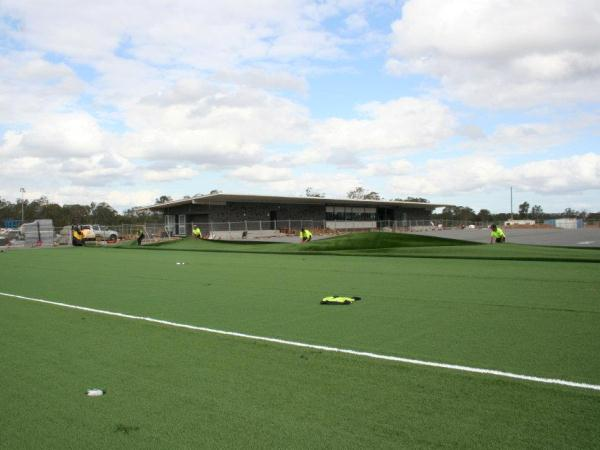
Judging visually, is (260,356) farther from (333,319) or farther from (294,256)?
(294,256)

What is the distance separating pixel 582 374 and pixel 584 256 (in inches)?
463

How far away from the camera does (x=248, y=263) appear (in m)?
17.2

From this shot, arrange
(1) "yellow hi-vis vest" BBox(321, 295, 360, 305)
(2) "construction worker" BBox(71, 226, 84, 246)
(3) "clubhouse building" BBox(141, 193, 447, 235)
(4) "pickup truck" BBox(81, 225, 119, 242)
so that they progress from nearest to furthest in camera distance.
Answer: (1) "yellow hi-vis vest" BBox(321, 295, 360, 305) < (2) "construction worker" BBox(71, 226, 84, 246) < (4) "pickup truck" BBox(81, 225, 119, 242) < (3) "clubhouse building" BBox(141, 193, 447, 235)

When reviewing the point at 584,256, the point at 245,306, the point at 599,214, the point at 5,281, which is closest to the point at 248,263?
the point at 5,281

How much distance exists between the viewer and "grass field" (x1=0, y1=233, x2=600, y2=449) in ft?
12.0

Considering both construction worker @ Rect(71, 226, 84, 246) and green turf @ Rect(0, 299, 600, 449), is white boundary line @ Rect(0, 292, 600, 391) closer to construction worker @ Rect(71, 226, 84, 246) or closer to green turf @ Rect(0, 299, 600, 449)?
green turf @ Rect(0, 299, 600, 449)

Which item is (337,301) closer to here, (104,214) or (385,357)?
(385,357)

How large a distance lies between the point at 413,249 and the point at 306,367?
14114 mm

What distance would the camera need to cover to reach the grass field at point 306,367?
3.66 metres

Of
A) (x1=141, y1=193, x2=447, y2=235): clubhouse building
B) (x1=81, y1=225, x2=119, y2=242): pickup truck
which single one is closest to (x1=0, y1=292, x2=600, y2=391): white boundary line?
(x1=141, y1=193, x2=447, y2=235): clubhouse building

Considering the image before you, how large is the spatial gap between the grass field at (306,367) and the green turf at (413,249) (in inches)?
196

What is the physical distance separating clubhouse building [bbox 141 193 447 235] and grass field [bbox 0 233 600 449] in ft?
124

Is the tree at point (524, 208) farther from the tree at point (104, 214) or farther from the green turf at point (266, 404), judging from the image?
the green turf at point (266, 404)

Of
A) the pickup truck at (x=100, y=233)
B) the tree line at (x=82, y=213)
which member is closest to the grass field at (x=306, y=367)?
the pickup truck at (x=100, y=233)
